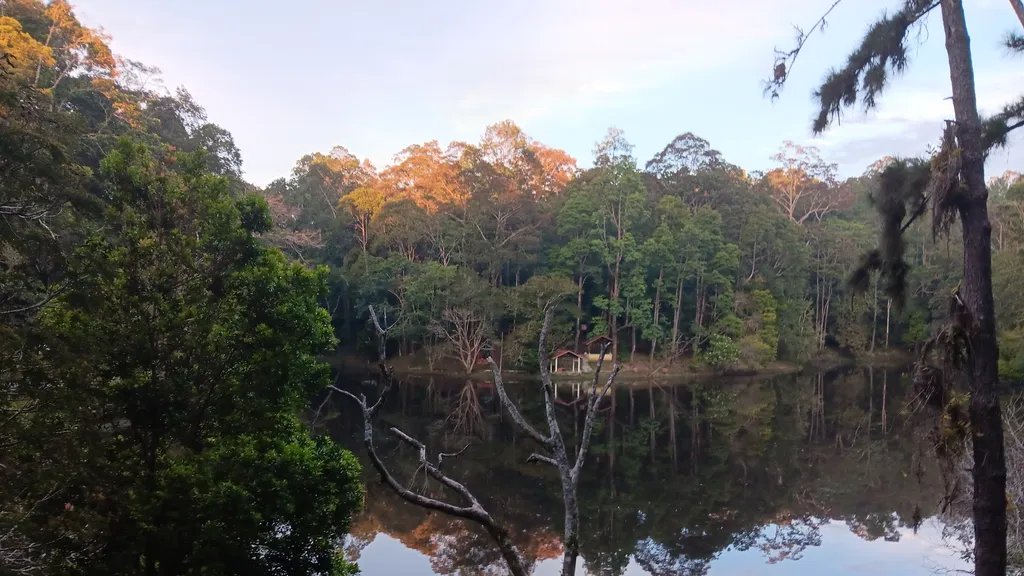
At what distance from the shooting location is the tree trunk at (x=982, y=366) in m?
3.66

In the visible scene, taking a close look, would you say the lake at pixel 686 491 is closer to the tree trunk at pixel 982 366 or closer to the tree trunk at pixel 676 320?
the tree trunk at pixel 982 366

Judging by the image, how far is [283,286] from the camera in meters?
6.56

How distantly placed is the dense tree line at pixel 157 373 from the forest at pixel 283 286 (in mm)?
25

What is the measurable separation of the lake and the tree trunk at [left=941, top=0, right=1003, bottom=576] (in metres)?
0.33

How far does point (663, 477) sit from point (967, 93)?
11029 mm

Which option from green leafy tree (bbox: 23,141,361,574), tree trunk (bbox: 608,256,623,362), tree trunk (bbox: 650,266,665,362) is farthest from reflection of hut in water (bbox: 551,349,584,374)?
green leafy tree (bbox: 23,141,361,574)

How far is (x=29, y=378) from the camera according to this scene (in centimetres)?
436

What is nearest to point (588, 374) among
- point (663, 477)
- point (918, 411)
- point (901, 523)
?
point (663, 477)

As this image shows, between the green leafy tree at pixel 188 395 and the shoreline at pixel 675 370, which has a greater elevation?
the green leafy tree at pixel 188 395

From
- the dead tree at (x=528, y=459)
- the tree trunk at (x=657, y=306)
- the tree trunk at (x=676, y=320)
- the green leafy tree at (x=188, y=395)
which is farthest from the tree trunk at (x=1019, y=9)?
the tree trunk at (x=676, y=320)

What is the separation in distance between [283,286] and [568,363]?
2157cm

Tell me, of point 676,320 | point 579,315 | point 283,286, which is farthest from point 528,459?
point 676,320

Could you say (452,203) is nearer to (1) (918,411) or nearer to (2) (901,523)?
(2) (901,523)

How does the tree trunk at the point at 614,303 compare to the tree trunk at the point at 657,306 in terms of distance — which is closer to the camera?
the tree trunk at the point at 614,303
